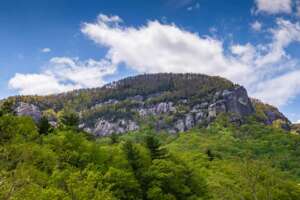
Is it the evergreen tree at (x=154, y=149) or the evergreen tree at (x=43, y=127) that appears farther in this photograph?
the evergreen tree at (x=43, y=127)

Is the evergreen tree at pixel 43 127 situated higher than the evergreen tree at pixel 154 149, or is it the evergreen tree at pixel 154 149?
the evergreen tree at pixel 43 127

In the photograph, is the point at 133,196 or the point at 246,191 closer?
the point at 133,196

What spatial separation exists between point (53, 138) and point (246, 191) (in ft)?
127

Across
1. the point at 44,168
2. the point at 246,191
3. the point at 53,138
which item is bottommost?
the point at 246,191

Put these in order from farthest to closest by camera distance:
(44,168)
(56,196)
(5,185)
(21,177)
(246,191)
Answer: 1. (246,191)
2. (44,168)
3. (56,196)
4. (21,177)
5. (5,185)

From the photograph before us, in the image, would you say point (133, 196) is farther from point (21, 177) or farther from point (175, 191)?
point (21, 177)

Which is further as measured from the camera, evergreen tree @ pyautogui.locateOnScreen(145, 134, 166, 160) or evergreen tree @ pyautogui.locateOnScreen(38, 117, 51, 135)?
evergreen tree @ pyautogui.locateOnScreen(38, 117, 51, 135)

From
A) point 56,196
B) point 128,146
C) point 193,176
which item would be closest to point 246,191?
point 193,176

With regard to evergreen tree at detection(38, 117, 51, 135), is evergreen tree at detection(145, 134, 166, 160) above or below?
below

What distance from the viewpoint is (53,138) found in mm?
66188

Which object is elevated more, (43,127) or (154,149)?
(43,127)

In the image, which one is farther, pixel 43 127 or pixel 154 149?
pixel 43 127

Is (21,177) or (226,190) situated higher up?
(21,177)

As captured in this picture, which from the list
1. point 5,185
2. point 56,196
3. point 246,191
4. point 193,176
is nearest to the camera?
point 5,185
